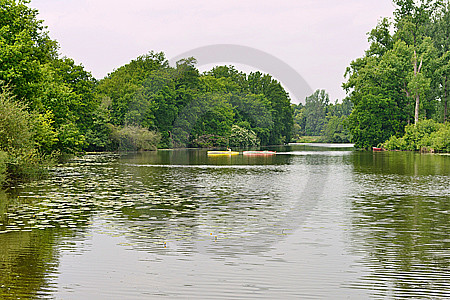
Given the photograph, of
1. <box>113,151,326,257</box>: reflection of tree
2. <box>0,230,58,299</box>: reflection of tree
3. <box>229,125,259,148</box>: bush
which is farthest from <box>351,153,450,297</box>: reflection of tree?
<box>229,125,259,148</box>: bush

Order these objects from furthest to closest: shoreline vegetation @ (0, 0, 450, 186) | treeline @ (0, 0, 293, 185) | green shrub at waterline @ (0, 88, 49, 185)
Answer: shoreline vegetation @ (0, 0, 450, 186), treeline @ (0, 0, 293, 185), green shrub at waterline @ (0, 88, 49, 185)

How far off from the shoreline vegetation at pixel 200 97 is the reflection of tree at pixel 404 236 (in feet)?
78.5

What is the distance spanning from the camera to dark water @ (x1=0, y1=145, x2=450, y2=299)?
10.4 metres

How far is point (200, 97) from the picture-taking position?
135750 millimetres

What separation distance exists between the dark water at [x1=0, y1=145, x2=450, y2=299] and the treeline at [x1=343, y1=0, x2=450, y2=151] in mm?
76206

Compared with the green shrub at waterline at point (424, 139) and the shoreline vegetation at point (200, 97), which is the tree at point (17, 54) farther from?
Result: the green shrub at waterline at point (424, 139)

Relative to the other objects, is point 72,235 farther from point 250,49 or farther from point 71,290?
point 250,49

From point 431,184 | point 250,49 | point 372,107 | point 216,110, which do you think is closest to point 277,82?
point 216,110

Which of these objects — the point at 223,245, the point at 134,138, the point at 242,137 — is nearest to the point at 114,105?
the point at 134,138

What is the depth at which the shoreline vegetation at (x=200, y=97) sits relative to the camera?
1777 inches

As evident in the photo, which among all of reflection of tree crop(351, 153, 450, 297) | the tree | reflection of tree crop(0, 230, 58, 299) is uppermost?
the tree

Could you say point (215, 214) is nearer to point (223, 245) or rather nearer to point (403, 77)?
point (223, 245)

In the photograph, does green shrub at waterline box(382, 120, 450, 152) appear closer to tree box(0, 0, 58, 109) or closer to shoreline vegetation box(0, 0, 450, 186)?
shoreline vegetation box(0, 0, 450, 186)

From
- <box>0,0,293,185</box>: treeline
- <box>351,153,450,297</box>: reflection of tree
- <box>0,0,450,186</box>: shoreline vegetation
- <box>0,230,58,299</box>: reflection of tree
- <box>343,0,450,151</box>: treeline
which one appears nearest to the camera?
<box>0,230,58,299</box>: reflection of tree
